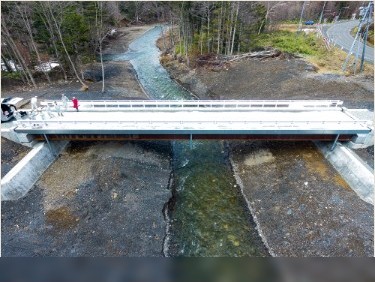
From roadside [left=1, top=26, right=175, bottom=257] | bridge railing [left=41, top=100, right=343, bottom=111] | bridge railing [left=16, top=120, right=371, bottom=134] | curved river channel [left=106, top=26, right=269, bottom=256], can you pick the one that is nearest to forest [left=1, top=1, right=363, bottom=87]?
bridge railing [left=41, top=100, right=343, bottom=111]

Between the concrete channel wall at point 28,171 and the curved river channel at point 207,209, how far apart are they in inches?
300

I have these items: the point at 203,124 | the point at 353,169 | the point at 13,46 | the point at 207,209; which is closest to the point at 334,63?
the point at 353,169

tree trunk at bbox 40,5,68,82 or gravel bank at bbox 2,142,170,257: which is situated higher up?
tree trunk at bbox 40,5,68,82

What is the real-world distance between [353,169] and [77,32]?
27915 mm

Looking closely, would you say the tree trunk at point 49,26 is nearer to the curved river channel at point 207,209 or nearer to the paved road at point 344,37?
the curved river channel at point 207,209

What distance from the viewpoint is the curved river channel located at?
1173 cm

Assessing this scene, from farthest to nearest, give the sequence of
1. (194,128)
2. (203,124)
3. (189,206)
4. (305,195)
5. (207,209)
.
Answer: (203,124) → (194,128) → (189,206) → (207,209) → (305,195)

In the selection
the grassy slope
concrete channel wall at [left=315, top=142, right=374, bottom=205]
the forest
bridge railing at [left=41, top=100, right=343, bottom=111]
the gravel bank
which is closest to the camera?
the gravel bank

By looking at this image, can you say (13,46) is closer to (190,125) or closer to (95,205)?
(190,125)

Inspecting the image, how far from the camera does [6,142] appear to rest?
51.2 feet

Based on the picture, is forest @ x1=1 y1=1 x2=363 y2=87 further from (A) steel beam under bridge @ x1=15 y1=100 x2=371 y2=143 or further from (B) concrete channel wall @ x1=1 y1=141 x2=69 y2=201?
(B) concrete channel wall @ x1=1 y1=141 x2=69 y2=201

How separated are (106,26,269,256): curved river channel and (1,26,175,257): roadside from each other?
826mm

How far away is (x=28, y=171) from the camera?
1377cm

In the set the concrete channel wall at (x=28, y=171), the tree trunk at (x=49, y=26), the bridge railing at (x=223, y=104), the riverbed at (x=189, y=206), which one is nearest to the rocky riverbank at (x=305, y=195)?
the riverbed at (x=189, y=206)
